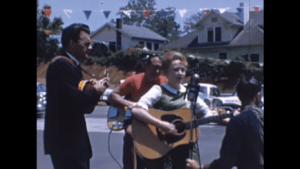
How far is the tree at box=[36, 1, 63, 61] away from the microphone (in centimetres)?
124

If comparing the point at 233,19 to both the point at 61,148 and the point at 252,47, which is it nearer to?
the point at 252,47

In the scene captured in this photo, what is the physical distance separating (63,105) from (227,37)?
2.24m

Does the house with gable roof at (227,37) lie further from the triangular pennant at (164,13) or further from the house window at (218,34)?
the triangular pennant at (164,13)

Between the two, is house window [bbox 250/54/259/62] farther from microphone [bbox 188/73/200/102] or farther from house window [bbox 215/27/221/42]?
Answer: microphone [bbox 188/73/200/102]

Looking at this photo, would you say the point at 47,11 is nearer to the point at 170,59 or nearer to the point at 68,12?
the point at 68,12

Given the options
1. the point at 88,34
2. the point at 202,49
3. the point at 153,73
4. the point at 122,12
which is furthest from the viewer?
the point at 202,49

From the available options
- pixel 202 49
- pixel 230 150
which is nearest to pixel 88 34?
pixel 230 150

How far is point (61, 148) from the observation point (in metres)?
2.78

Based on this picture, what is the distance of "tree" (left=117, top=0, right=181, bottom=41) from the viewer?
12.4ft

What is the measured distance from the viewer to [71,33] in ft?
9.95

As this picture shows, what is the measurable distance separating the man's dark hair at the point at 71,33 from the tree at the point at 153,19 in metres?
0.69

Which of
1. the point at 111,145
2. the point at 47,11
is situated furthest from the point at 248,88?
the point at 111,145

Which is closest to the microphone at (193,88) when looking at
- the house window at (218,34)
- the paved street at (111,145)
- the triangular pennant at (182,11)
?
the triangular pennant at (182,11)

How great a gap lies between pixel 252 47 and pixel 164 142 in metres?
1.57
